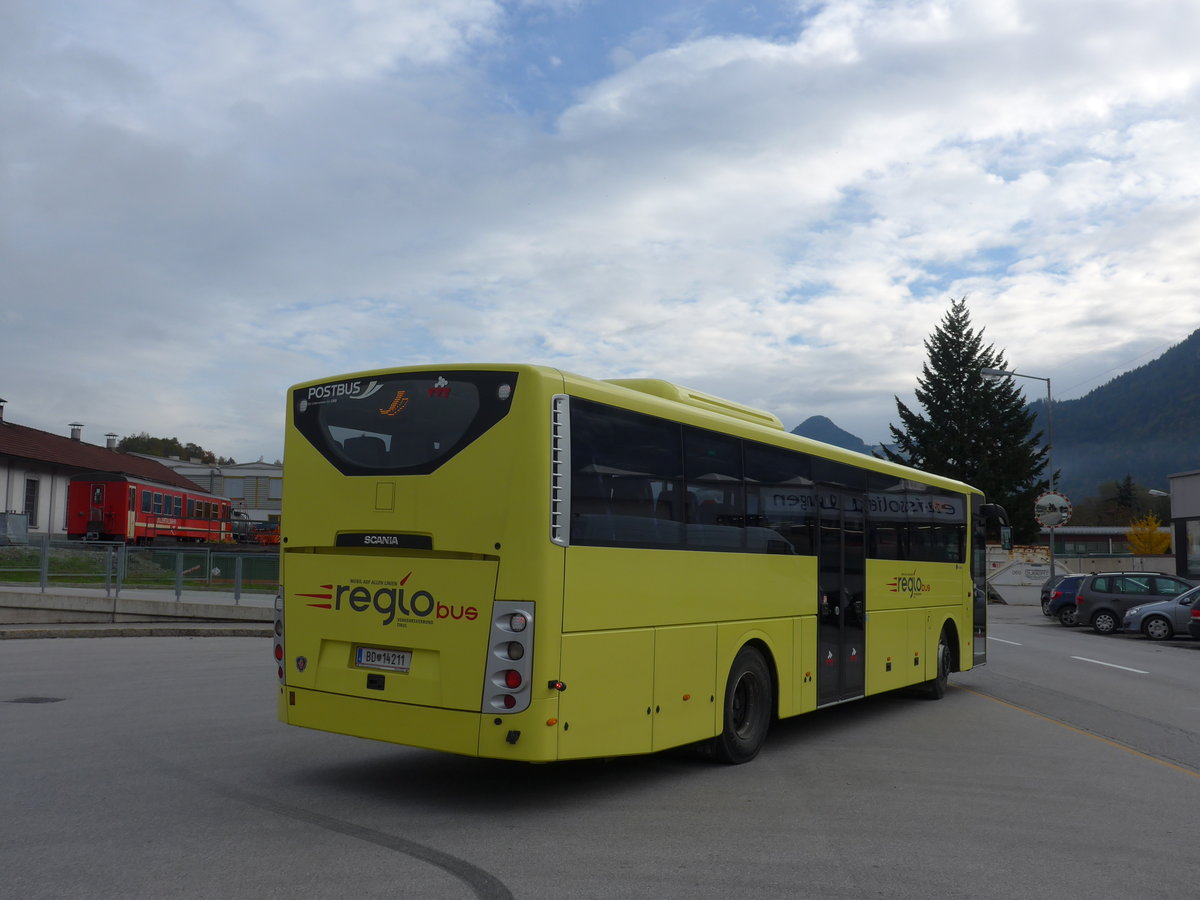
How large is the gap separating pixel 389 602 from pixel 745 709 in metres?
3.43

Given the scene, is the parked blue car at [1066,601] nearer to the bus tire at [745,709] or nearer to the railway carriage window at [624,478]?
the bus tire at [745,709]

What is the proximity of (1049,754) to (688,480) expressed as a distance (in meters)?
4.50

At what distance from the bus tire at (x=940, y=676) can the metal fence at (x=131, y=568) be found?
16.6 meters

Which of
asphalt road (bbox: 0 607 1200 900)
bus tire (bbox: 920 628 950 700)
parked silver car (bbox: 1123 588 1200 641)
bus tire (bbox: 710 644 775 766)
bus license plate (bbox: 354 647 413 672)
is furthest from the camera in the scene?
parked silver car (bbox: 1123 588 1200 641)

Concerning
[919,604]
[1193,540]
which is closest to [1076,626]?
[1193,540]

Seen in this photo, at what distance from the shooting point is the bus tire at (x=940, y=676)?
14.1 meters

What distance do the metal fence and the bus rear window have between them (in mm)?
17917

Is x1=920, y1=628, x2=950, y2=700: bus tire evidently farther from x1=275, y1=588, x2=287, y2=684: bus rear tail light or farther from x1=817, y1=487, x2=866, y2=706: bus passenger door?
x1=275, y1=588, x2=287, y2=684: bus rear tail light

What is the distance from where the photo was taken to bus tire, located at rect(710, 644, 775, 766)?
8.90 m

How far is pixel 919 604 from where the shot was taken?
1346cm

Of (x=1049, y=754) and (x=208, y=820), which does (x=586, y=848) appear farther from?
(x=1049, y=754)

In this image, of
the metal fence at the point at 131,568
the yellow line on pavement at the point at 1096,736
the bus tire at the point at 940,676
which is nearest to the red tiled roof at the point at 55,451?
the metal fence at the point at 131,568

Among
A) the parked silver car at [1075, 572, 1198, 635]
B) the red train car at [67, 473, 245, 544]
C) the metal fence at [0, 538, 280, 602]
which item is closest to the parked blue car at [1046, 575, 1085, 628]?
the parked silver car at [1075, 572, 1198, 635]

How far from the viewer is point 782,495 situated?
10.0 meters
